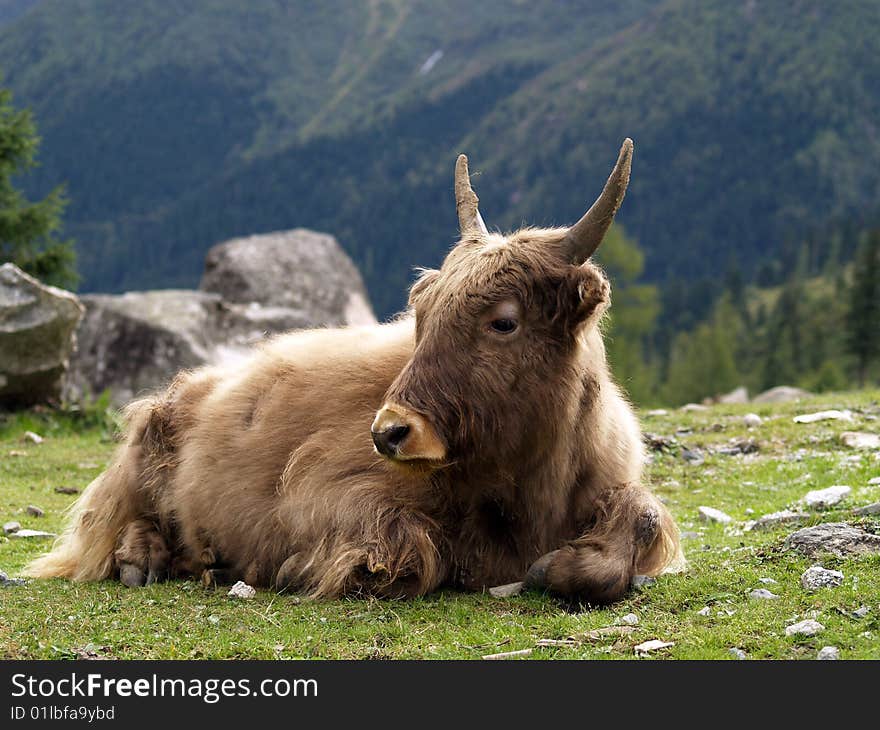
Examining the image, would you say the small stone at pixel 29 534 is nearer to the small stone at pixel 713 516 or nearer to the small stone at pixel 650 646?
the small stone at pixel 713 516

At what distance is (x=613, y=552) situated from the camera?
20.2 ft

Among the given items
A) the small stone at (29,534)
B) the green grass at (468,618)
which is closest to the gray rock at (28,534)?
the small stone at (29,534)

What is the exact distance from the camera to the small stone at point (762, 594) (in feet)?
18.5

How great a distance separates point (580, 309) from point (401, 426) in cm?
124

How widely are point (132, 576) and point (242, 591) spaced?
4.02 ft

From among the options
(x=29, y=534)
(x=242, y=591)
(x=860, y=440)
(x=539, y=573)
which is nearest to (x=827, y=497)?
(x=539, y=573)

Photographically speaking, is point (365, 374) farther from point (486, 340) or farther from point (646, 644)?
point (646, 644)

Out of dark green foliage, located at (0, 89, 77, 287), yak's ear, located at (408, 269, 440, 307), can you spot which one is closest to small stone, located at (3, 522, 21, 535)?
yak's ear, located at (408, 269, 440, 307)

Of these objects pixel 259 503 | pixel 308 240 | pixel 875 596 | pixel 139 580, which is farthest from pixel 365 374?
pixel 308 240

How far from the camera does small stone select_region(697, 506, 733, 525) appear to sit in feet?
28.9

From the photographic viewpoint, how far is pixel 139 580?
7430 mm

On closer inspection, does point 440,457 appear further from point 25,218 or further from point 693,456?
point 25,218

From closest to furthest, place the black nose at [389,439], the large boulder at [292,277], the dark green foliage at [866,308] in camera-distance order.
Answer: the black nose at [389,439] < the large boulder at [292,277] < the dark green foliage at [866,308]

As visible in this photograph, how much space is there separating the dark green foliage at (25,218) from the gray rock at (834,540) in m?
16.4
